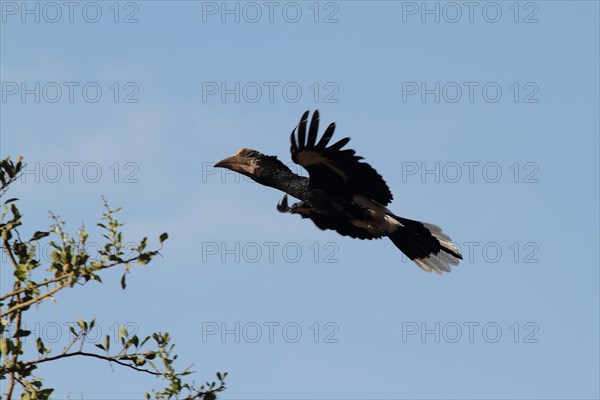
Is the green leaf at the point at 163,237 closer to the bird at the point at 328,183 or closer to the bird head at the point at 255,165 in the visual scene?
the bird at the point at 328,183

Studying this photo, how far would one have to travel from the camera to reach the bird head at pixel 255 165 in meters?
8.67

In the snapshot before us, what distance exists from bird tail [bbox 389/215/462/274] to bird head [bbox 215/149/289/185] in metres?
1.49

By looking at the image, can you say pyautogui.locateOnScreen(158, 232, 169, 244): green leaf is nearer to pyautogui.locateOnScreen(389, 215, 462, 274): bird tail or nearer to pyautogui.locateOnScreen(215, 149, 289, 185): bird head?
pyautogui.locateOnScreen(215, 149, 289, 185): bird head

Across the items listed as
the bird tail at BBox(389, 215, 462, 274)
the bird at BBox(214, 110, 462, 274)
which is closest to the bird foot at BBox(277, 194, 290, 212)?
the bird at BBox(214, 110, 462, 274)

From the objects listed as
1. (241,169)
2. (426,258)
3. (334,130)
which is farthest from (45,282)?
(426,258)

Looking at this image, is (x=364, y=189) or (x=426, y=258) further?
(x=426, y=258)

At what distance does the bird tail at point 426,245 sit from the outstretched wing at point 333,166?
990mm

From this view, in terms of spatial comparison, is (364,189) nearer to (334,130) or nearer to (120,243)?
(334,130)

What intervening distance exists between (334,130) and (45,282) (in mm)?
3603

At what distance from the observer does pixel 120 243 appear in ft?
16.6

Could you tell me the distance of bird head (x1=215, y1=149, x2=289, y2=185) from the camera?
867cm

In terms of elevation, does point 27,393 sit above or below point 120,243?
below

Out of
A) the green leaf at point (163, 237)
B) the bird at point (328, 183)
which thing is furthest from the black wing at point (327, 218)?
the green leaf at point (163, 237)

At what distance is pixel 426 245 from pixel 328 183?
1.72 meters
